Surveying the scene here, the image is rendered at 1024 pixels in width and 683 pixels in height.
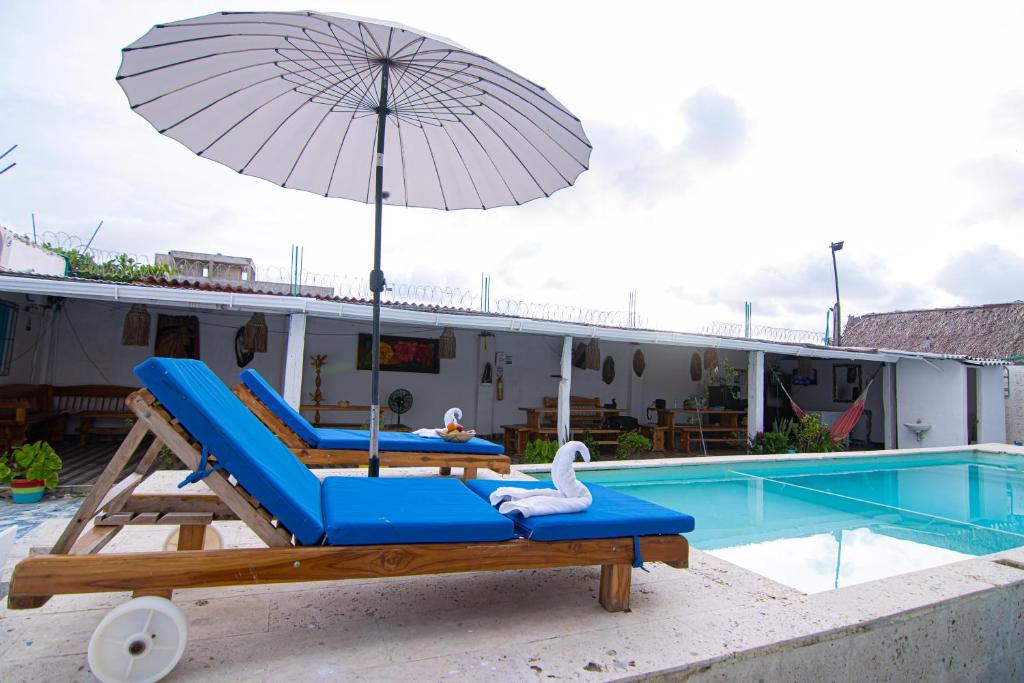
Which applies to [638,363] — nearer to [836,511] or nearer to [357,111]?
[836,511]

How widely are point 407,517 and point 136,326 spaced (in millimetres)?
8959

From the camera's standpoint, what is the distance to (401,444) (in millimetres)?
4688

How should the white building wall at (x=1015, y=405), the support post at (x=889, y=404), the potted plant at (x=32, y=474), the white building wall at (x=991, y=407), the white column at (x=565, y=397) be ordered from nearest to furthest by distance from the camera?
1. the potted plant at (x=32, y=474)
2. the white column at (x=565, y=397)
3. the support post at (x=889, y=404)
4. the white building wall at (x=991, y=407)
5. the white building wall at (x=1015, y=405)

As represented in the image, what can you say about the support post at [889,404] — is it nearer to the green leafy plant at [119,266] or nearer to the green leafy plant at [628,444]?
the green leafy plant at [628,444]

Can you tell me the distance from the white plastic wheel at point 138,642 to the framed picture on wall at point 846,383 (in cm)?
1743

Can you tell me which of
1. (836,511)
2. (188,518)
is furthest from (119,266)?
(836,511)

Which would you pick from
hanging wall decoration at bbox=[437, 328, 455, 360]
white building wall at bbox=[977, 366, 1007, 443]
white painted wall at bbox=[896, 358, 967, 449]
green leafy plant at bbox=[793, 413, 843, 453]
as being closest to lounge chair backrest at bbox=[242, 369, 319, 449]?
hanging wall decoration at bbox=[437, 328, 455, 360]

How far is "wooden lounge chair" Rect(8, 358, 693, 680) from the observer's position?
1.77m

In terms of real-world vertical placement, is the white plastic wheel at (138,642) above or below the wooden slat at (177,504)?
below

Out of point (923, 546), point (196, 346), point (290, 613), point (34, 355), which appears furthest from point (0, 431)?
point (923, 546)

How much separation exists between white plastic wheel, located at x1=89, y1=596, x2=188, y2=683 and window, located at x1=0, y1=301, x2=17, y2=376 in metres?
9.26

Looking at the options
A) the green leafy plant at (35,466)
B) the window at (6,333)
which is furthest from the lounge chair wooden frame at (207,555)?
the window at (6,333)

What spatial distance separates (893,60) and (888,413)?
9591 millimetres

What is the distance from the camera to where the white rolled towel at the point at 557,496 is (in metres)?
2.43
